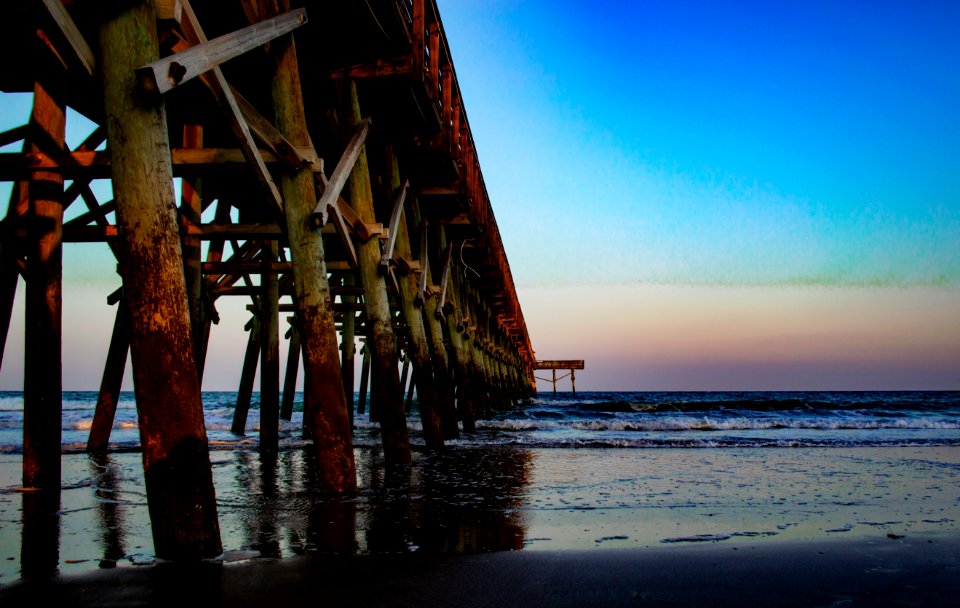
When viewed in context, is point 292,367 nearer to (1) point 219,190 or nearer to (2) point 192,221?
(1) point 219,190

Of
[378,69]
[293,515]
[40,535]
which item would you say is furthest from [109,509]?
[378,69]

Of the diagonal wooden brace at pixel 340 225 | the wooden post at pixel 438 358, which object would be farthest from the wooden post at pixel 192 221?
the wooden post at pixel 438 358

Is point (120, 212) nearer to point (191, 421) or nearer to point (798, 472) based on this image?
point (191, 421)

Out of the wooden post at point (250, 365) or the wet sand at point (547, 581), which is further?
the wooden post at point (250, 365)

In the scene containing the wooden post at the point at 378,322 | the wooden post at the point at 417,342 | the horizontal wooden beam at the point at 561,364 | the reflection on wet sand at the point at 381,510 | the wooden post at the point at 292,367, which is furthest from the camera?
the horizontal wooden beam at the point at 561,364

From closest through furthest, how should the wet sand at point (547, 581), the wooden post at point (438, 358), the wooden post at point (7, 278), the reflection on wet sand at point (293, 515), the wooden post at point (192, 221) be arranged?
the wet sand at point (547, 581) → the reflection on wet sand at point (293, 515) → the wooden post at point (7, 278) → the wooden post at point (192, 221) → the wooden post at point (438, 358)

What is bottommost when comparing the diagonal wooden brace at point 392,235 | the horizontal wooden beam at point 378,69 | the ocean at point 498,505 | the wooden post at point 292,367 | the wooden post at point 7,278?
the ocean at point 498,505

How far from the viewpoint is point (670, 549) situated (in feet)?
9.33

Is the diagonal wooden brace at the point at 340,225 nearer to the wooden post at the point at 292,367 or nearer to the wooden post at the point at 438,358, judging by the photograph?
the wooden post at the point at 438,358

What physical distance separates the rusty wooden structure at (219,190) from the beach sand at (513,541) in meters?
0.35

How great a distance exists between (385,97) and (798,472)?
519cm

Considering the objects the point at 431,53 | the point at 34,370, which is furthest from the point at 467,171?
the point at 34,370

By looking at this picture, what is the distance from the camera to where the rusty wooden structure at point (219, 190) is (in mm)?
2432

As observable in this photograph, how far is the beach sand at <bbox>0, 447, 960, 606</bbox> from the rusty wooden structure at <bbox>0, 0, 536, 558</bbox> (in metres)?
0.35
